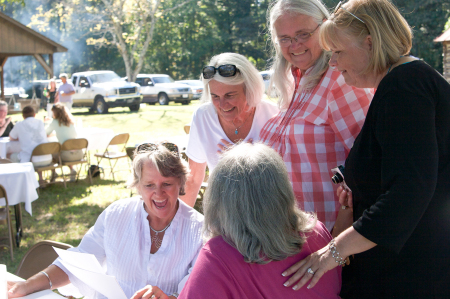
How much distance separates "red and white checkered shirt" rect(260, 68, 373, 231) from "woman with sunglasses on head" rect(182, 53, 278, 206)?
417 millimetres

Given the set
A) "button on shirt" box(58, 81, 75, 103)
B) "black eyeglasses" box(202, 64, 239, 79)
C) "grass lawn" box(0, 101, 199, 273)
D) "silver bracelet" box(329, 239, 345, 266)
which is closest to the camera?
"silver bracelet" box(329, 239, 345, 266)

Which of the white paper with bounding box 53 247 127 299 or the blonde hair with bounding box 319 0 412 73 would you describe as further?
the white paper with bounding box 53 247 127 299

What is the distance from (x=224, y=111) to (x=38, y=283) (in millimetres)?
1334

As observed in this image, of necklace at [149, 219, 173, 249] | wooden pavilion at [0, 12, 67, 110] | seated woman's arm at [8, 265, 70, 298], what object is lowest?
seated woman's arm at [8, 265, 70, 298]

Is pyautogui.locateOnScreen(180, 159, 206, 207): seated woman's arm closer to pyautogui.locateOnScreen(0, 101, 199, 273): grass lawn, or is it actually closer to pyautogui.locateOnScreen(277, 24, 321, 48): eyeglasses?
pyautogui.locateOnScreen(277, 24, 321, 48): eyeglasses

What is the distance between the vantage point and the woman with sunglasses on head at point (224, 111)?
7.72ft

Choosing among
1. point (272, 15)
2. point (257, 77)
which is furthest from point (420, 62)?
point (257, 77)

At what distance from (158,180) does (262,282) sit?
1070mm

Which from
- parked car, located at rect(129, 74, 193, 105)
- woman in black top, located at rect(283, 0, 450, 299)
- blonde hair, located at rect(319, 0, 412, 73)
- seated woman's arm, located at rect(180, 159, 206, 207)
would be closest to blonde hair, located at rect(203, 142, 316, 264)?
woman in black top, located at rect(283, 0, 450, 299)

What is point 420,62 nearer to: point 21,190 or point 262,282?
point 262,282

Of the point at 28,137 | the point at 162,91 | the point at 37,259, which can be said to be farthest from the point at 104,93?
the point at 37,259

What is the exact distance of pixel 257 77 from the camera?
7.89 feet

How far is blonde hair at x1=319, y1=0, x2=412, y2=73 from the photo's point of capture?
137cm

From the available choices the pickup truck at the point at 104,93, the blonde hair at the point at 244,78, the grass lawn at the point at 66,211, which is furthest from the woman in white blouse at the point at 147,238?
the pickup truck at the point at 104,93
